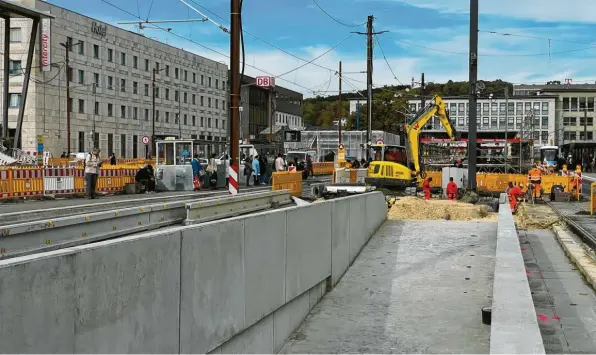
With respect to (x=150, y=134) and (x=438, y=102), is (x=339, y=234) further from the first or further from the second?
(x=150, y=134)

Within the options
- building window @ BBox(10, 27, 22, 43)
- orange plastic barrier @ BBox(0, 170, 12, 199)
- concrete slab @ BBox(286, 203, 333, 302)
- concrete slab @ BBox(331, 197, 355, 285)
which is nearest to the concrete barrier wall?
concrete slab @ BBox(286, 203, 333, 302)

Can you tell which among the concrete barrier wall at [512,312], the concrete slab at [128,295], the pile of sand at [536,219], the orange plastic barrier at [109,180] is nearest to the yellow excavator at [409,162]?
Result: the pile of sand at [536,219]

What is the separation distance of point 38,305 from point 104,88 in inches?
2512

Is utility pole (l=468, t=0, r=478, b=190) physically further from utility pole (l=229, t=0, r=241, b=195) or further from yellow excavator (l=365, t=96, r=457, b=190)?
utility pole (l=229, t=0, r=241, b=195)

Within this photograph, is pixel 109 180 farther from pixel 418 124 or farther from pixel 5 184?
pixel 418 124

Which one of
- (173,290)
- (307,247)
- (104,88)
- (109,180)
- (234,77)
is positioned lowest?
(307,247)

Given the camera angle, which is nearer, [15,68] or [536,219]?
[536,219]

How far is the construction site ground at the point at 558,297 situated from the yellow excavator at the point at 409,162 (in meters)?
11.1

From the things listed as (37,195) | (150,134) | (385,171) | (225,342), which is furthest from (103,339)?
(150,134)

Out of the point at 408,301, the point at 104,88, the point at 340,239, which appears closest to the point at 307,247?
the point at 408,301

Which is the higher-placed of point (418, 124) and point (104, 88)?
point (104, 88)

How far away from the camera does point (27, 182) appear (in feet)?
76.2

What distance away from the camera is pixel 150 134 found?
73.1m

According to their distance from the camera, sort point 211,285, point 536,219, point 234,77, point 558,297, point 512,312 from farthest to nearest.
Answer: point 536,219 < point 234,77 < point 558,297 < point 512,312 < point 211,285
